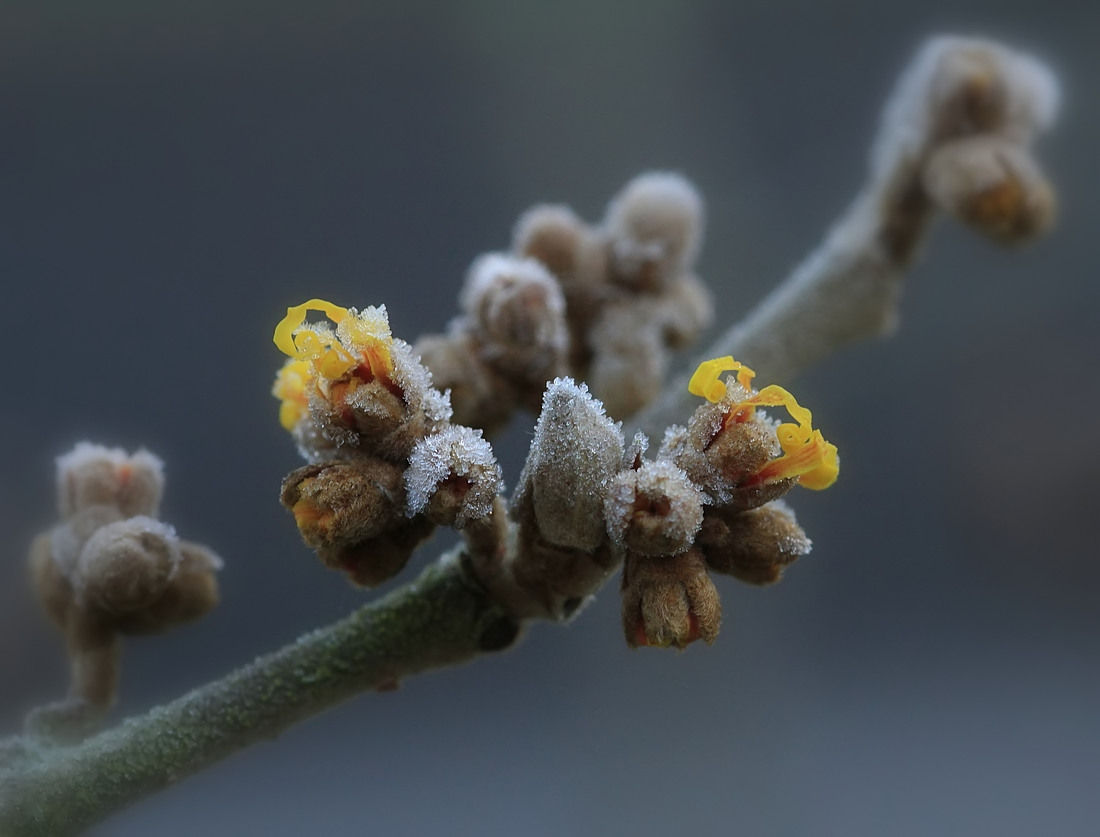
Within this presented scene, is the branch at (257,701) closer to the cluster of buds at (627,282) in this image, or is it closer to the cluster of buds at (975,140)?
the cluster of buds at (627,282)

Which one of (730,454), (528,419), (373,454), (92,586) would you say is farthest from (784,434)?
(92,586)

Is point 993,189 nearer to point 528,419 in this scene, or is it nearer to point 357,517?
point 528,419

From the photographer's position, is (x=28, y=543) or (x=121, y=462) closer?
(x=121, y=462)

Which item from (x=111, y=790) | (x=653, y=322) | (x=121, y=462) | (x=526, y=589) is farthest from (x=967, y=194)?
(x=111, y=790)

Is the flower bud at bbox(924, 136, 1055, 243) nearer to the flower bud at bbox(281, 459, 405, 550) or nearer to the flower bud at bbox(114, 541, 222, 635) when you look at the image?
the flower bud at bbox(281, 459, 405, 550)

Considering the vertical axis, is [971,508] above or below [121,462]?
above

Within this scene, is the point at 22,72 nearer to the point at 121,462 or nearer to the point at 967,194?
the point at 121,462
